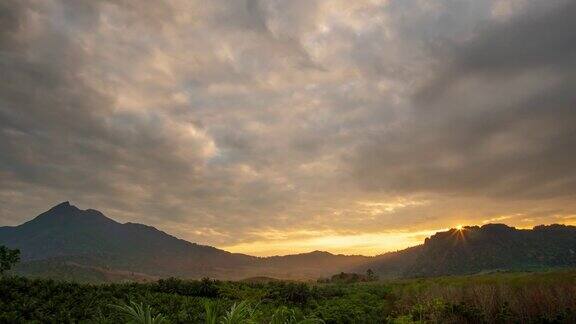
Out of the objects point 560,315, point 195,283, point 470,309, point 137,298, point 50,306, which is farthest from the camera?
point 195,283

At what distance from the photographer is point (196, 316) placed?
18047mm

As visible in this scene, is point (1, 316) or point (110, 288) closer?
point (1, 316)

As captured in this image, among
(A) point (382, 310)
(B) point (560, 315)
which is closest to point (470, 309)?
(B) point (560, 315)

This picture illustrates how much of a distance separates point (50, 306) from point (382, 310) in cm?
1869

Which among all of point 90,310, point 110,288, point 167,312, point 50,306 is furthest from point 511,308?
point 110,288

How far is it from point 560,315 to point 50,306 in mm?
20462

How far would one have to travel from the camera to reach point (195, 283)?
33438mm

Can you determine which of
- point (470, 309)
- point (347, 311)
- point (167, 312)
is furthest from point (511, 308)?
point (167, 312)

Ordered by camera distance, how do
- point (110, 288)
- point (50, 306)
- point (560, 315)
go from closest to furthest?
point (560, 315) → point (50, 306) → point (110, 288)

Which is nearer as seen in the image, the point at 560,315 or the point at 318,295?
the point at 560,315

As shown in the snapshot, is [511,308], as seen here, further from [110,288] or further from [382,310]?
[110,288]

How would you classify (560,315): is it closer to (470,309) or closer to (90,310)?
(470,309)

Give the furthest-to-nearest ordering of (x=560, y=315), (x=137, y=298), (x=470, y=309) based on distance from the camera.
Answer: (x=137, y=298), (x=470, y=309), (x=560, y=315)

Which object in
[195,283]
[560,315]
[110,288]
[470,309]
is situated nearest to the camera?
[560,315]
